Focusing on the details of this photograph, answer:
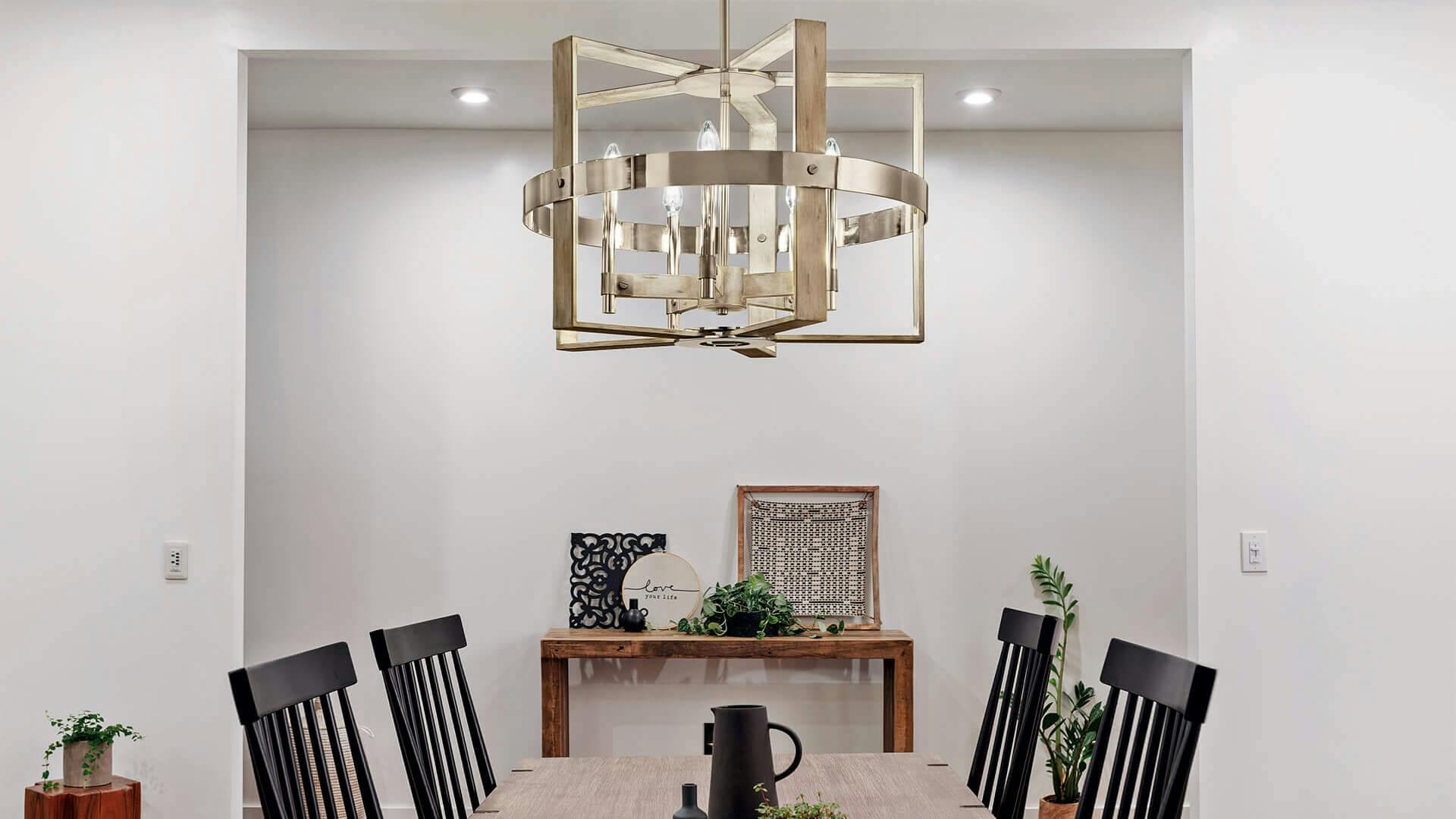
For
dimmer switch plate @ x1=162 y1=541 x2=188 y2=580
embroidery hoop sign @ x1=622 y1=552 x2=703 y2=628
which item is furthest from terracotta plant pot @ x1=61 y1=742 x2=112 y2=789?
embroidery hoop sign @ x1=622 y1=552 x2=703 y2=628

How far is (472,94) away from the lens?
345cm

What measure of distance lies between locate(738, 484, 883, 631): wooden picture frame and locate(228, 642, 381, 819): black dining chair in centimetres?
185

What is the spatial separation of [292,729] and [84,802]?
3.85 ft

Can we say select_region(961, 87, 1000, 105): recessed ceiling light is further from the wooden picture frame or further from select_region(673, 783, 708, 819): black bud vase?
select_region(673, 783, 708, 819): black bud vase

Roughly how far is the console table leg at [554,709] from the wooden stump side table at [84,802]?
117 centimetres

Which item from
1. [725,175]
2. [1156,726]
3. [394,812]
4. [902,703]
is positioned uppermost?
[725,175]

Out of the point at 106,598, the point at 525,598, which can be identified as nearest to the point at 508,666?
the point at 525,598

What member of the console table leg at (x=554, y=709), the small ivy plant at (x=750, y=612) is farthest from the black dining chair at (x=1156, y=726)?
the console table leg at (x=554, y=709)

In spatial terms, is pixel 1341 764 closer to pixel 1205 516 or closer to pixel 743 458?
Result: pixel 1205 516

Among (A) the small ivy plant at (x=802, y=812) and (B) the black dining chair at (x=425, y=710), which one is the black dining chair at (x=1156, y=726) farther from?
(B) the black dining chair at (x=425, y=710)

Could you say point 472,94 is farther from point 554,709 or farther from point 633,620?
point 554,709

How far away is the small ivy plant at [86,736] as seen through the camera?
2652 mm

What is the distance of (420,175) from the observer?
152 inches

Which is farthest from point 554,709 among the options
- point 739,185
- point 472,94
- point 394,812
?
point 739,185
